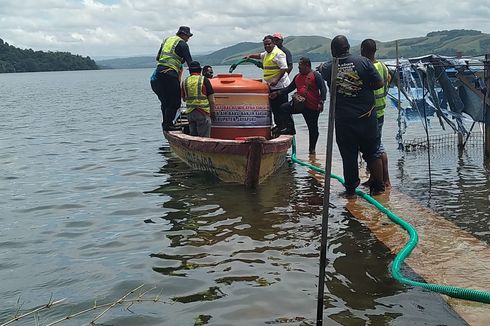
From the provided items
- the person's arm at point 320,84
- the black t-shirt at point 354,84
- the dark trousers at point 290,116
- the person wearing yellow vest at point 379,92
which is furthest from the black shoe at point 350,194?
the dark trousers at point 290,116

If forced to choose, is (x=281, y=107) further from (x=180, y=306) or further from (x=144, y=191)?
(x=180, y=306)

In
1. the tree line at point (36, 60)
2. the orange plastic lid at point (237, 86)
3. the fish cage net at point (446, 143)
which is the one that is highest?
the tree line at point (36, 60)

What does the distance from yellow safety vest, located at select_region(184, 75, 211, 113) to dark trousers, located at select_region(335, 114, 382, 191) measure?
9.96 ft

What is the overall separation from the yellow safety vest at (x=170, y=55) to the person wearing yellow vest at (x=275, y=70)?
1611mm

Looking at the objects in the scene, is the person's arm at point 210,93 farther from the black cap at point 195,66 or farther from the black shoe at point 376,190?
the black shoe at point 376,190

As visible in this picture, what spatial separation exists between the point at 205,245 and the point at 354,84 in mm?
2636

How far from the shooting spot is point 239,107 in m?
9.95

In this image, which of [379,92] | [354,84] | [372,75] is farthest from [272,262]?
[379,92]

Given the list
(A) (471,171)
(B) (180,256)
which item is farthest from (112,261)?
(A) (471,171)

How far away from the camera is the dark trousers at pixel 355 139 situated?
7.12m

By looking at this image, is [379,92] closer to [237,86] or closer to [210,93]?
[237,86]

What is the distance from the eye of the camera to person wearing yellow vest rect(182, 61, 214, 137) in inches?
377

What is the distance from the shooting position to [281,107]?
34.9ft

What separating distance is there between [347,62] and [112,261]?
3578 millimetres
